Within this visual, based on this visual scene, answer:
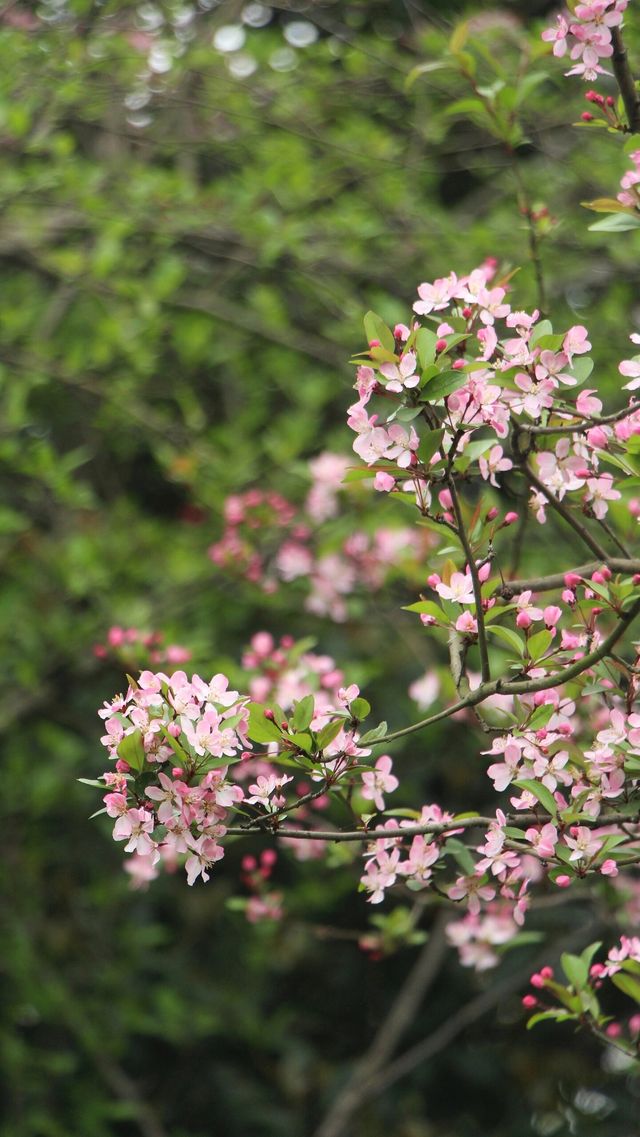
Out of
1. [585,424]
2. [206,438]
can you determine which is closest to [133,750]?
[585,424]

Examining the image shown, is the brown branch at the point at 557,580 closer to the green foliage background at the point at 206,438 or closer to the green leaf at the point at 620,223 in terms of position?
the green leaf at the point at 620,223

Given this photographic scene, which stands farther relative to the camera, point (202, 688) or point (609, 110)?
point (609, 110)

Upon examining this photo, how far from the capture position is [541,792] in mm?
1327

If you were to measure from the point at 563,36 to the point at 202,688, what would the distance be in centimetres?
87

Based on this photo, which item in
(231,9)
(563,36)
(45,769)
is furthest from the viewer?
(231,9)

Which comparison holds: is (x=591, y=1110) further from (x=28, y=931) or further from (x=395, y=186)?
(x=395, y=186)

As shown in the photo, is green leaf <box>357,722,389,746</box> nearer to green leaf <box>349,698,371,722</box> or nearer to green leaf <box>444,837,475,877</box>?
green leaf <box>349,698,371,722</box>

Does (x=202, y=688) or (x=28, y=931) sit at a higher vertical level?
(x=202, y=688)

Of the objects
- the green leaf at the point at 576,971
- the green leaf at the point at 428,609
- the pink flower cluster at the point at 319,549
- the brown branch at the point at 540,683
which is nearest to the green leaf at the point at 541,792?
the brown branch at the point at 540,683

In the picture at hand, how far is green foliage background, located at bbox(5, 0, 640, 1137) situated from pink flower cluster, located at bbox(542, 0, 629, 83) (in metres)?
1.55

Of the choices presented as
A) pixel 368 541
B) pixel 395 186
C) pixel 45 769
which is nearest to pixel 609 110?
pixel 368 541

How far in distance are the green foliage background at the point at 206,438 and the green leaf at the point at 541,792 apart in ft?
5.84

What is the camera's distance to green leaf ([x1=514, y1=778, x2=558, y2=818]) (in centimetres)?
132

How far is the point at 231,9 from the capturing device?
3.89m
